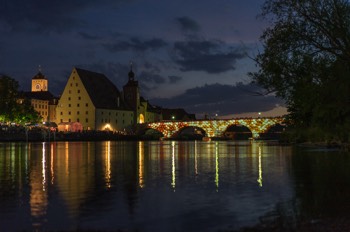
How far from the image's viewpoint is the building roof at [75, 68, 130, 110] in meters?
175

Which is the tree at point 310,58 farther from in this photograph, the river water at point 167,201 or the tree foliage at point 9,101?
the tree foliage at point 9,101

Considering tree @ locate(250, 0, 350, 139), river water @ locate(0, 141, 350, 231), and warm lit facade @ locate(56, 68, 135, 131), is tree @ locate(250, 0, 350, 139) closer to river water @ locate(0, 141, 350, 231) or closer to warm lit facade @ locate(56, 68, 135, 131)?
river water @ locate(0, 141, 350, 231)

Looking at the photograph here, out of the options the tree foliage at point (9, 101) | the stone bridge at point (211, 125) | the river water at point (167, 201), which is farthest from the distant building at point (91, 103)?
the river water at point (167, 201)

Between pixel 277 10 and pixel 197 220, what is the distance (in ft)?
30.6

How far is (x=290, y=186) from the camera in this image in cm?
2723

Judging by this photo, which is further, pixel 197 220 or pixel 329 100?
pixel 329 100

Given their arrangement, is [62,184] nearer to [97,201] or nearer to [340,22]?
[97,201]

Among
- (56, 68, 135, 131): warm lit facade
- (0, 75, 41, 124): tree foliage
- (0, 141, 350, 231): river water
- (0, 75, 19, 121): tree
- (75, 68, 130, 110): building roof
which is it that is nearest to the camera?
(0, 141, 350, 231): river water

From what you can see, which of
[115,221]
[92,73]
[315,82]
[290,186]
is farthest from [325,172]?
[92,73]

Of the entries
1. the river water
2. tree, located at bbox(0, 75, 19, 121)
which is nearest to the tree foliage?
tree, located at bbox(0, 75, 19, 121)

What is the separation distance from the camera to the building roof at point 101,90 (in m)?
175

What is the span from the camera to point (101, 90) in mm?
180750

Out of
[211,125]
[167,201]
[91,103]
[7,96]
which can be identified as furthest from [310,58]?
[211,125]

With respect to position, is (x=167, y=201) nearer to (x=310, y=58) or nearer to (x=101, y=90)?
(x=310, y=58)
